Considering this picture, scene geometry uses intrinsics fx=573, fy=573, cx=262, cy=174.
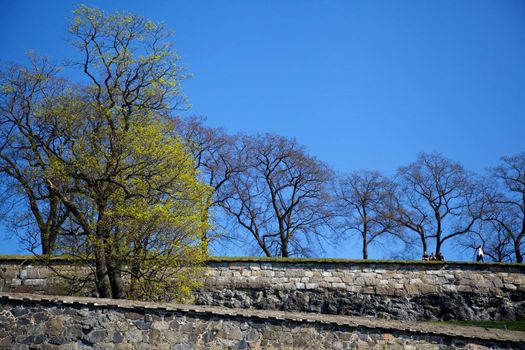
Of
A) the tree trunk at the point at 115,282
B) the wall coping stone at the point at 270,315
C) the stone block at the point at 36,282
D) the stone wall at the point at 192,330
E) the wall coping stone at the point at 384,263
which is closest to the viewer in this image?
the stone wall at the point at 192,330

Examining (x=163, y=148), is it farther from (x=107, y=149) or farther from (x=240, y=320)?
(x=240, y=320)

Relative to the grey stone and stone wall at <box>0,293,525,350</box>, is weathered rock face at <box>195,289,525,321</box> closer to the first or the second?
stone wall at <box>0,293,525,350</box>

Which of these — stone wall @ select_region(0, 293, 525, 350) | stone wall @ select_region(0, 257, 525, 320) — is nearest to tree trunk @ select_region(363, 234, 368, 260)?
stone wall @ select_region(0, 257, 525, 320)

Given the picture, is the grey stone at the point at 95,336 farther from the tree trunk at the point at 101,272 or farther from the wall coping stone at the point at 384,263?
the wall coping stone at the point at 384,263

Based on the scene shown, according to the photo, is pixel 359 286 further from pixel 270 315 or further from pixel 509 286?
pixel 270 315

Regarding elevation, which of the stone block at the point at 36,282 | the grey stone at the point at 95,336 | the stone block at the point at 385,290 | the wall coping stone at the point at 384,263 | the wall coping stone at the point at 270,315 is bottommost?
the grey stone at the point at 95,336

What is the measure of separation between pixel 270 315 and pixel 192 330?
1868 mm

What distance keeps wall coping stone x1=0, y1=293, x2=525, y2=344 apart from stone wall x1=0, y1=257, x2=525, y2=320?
22.3 feet

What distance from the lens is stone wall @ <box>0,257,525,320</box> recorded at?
818 inches

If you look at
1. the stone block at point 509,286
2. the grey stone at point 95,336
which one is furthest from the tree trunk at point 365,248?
the grey stone at point 95,336

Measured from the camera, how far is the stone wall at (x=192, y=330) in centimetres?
1289

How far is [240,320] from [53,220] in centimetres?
1127

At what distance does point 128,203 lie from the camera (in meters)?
17.5

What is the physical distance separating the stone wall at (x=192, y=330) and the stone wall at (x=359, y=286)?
7009 millimetres
